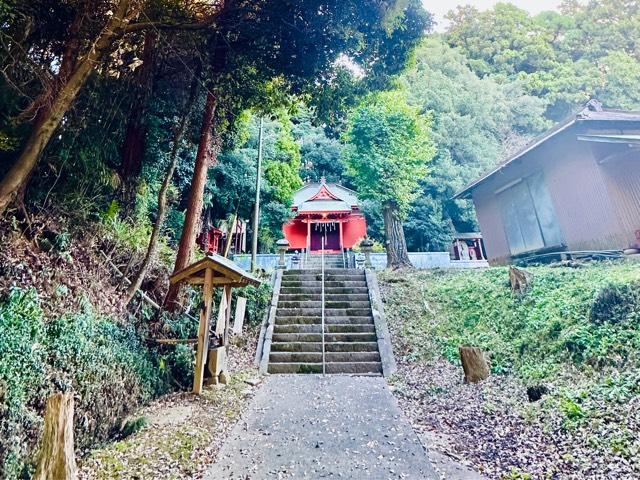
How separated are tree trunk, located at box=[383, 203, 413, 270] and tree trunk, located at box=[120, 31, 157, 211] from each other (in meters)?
9.46

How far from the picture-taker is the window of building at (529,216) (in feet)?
32.6

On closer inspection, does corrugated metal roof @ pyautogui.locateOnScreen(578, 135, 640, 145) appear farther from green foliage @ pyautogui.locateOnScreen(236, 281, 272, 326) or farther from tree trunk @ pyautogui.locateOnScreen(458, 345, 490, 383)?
green foliage @ pyautogui.locateOnScreen(236, 281, 272, 326)

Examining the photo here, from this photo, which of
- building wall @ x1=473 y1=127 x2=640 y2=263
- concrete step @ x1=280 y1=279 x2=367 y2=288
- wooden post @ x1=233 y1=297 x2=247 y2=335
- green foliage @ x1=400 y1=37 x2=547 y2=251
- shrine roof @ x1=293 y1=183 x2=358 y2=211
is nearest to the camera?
wooden post @ x1=233 y1=297 x2=247 y2=335

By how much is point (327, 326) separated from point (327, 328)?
0.05 metres

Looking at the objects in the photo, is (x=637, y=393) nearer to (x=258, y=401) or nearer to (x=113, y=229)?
(x=258, y=401)

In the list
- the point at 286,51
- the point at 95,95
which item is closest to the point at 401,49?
the point at 286,51

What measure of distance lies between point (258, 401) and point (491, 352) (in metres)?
3.92

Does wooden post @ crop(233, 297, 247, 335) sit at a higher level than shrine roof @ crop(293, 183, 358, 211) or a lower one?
lower

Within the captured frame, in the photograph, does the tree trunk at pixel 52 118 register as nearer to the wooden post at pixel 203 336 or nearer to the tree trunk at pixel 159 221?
the tree trunk at pixel 159 221

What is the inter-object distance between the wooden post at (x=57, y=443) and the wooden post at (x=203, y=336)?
8.56 ft

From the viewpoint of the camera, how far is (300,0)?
17.6ft

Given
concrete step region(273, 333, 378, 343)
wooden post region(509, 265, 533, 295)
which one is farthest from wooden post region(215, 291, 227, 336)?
wooden post region(509, 265, 533, 295)

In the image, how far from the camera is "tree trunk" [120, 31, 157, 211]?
604 centimetres

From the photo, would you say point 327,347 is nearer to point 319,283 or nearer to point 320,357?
point 320,357
